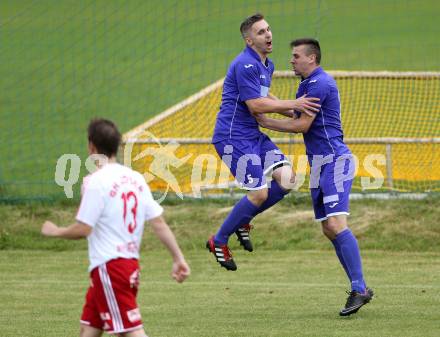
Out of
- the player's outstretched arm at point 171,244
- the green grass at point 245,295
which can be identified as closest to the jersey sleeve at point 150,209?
the player's outstretched arm at point 171,244

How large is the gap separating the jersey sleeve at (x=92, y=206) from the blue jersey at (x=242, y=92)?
3556 millimetres

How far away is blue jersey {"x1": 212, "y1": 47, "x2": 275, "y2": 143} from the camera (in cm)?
948

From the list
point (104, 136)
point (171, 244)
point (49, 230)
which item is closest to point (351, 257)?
point (171, 244)

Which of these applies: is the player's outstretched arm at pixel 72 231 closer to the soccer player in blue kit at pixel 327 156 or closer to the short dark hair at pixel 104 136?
the short dark hair at pixel 104 136

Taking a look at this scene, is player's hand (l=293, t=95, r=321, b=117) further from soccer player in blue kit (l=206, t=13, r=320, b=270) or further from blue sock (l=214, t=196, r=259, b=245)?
blue sock (l=214, t=196, r=259, b=245)

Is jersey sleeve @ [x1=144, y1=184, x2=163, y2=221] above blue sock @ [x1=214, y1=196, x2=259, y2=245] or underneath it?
above

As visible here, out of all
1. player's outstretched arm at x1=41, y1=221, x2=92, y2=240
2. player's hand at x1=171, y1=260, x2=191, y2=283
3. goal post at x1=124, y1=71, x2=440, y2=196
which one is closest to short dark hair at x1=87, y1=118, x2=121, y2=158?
player's outstretched arm at x1=41, y1=221, x2=92, y2=240

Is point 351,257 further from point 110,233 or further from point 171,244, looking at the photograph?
point 110,233

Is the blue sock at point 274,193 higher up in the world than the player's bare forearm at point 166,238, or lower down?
lower down

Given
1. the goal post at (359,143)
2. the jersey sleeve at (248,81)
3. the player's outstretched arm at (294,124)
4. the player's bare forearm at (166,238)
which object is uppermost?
the jersey sleeve at (248,81)

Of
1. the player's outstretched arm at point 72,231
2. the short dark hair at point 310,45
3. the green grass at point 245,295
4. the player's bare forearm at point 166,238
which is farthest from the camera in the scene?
the short dark hair at point 310,45

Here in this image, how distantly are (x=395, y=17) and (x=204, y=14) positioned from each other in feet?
62.9

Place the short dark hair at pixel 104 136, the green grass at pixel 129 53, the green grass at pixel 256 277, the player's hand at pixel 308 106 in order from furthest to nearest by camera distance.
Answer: the green grass at pixel 129 53
the player's hand at pixel 308 106
the green grass at pixel 256 277
the short dark hair at pixel 104 136

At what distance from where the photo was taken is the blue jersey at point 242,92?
9.48 meters
